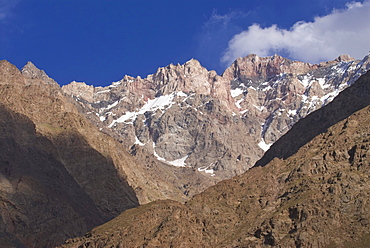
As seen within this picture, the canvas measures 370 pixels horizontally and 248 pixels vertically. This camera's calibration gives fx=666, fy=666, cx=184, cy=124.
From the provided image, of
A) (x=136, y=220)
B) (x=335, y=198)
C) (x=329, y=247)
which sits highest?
(x=136, y=220)

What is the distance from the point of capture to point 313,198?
584 feet

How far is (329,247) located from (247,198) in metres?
42.6

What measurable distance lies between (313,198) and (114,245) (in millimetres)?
54589

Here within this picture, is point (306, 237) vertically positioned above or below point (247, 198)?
below

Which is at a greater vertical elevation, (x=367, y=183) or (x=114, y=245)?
(x=114, y=245)

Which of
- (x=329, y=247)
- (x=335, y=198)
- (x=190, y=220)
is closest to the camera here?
(x=329, y=247)

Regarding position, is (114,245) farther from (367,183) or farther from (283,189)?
(367,183)

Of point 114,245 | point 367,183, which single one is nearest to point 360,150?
point 367,183

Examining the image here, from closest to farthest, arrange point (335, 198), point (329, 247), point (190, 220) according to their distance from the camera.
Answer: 1. point (329, 247)
2. point (335, 198)
3. point (190, 220)

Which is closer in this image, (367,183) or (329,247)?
(329,247)

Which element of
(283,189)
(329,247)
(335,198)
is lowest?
(329,247)

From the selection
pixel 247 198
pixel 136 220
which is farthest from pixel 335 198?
pixel 136 220

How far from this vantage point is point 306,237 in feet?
537

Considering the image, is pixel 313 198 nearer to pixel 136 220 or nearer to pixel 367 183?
pixel 367 183
